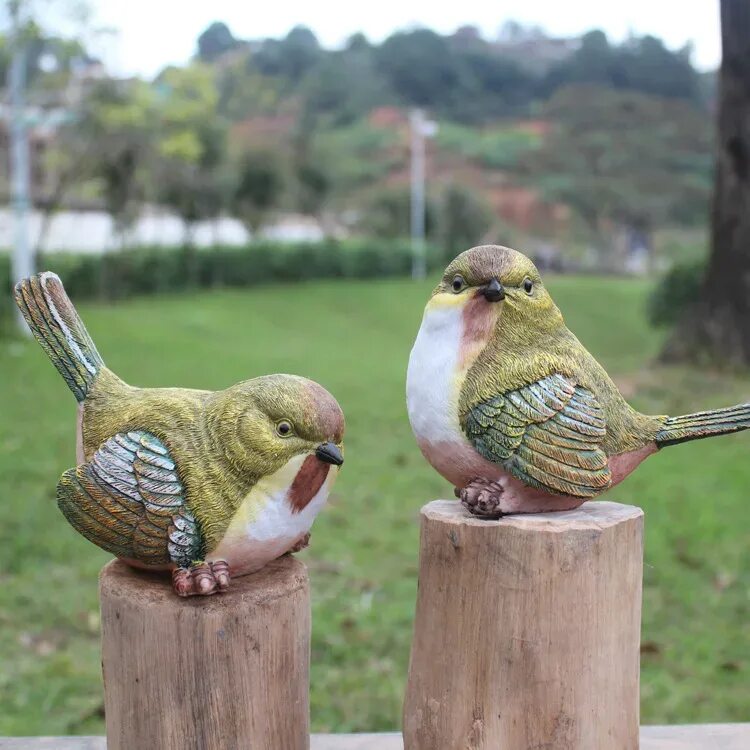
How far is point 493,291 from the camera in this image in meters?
2.08

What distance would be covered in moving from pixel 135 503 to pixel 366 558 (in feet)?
8.25

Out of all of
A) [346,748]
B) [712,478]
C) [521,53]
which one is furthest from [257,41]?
[346,748]

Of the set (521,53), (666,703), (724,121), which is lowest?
(666,703)

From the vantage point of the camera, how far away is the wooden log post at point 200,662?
81.0 inches

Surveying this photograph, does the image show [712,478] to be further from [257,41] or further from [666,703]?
[257,41]

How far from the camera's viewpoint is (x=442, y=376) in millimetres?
2154

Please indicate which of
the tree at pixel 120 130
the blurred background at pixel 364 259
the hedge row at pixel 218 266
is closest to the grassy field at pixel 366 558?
the blurred background at pixel 364 259

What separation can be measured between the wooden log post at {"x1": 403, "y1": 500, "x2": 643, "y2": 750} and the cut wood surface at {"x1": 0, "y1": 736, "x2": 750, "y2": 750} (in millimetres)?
444

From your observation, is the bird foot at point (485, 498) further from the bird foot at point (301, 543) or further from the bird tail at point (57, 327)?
the bird tail at point (57, 327)

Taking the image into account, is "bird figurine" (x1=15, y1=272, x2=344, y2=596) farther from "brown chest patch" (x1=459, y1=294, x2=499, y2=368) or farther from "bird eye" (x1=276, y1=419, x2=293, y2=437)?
"brown chest patch" (x1=459, y1=294, x2=499, y2=368)

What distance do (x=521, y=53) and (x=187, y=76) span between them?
1189 inches

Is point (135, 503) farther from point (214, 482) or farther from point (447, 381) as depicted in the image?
point (447, 381)

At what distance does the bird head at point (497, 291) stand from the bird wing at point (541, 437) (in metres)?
0.16

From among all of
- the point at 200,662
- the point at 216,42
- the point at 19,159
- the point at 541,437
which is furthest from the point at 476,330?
the point at 216,42
